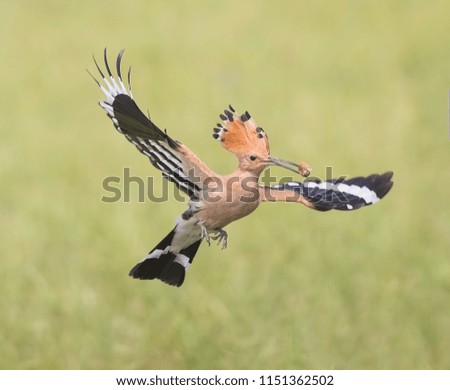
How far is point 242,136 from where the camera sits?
3.01 ft

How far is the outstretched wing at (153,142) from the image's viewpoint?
2.78 feet

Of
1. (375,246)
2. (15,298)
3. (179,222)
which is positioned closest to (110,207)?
(15,298)

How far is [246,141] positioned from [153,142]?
12cm

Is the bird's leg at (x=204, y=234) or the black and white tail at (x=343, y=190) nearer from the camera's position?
the bird's leg at (x=204, y=234)

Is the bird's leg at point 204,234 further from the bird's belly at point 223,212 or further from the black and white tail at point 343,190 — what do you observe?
the black and white tail at point 343,190

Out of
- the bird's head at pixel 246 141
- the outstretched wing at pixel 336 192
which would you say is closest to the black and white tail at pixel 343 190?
the outstretched wing at pixel 336 192

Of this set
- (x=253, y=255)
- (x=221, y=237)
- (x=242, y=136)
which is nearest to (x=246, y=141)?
(x=242, y=136)

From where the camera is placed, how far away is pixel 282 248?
4.77 m

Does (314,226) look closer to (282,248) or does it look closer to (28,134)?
(282,248)

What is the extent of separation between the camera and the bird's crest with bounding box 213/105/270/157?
2.96 ft

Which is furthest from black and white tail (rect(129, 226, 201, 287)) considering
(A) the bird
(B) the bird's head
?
(B) the bird's head

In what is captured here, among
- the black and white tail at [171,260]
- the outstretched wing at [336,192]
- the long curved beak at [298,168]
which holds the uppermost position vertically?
the outstretched wing at [336,192]

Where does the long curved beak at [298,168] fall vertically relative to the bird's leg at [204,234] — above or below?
above

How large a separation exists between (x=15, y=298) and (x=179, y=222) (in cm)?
389
